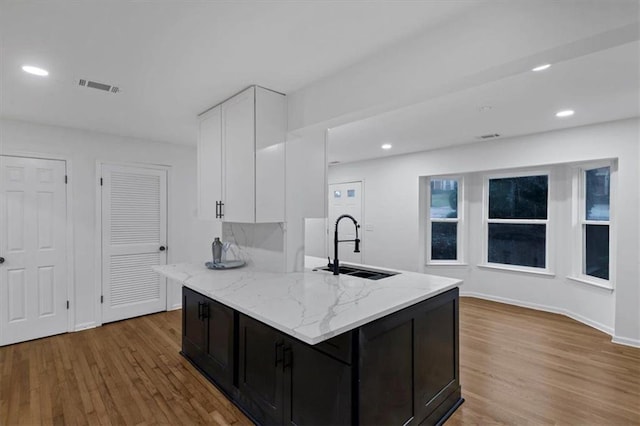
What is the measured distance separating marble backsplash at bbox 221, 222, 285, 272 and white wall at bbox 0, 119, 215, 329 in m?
1.49

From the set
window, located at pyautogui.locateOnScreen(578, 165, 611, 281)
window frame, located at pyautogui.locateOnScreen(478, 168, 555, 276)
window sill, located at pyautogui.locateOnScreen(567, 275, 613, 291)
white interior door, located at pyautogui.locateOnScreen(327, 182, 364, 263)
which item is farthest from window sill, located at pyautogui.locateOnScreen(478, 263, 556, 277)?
white interior door, located at pyautogui.locateOnScreen(327, 182, 364, 263)

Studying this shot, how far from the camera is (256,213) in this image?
2.63 m

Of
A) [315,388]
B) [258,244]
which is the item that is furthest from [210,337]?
[315,388]

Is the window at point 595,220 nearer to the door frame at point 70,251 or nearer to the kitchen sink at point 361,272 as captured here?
the kitchen sink at point 361,272

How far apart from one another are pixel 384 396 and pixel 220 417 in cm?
121

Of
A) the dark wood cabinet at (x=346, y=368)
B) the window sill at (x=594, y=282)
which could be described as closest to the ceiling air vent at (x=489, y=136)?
the window sill at (x=594, y=282)

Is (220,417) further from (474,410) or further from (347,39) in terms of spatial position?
(347,39)

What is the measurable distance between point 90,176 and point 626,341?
6.28 meters

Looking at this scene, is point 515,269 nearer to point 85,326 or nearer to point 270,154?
point 270,154

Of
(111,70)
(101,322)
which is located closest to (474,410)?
(111,70)

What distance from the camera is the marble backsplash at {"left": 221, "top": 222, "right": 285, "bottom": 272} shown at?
2.86 metres

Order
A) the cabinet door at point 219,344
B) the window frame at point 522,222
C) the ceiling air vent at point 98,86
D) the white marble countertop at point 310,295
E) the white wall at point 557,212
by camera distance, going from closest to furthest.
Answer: the white marble countertop at point 310,295, the cabinet door at point 219,344, the ceiling air vent at point 98,86, the white wall at point 557,212, the window frame at point 522,222

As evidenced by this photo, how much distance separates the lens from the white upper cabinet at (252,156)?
260 cm

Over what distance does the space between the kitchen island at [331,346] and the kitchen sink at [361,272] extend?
16 cm
